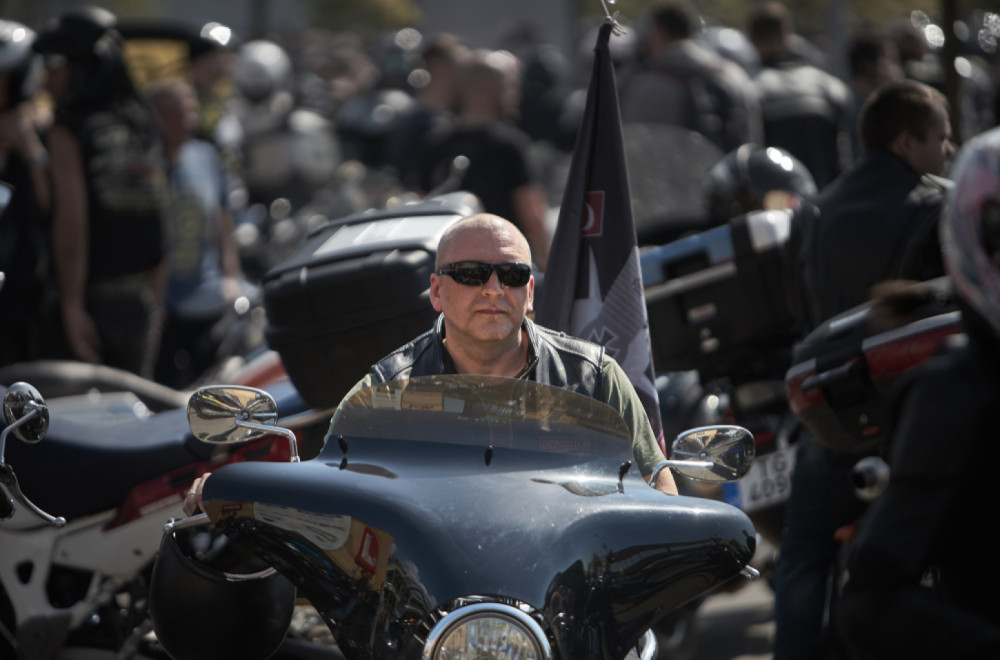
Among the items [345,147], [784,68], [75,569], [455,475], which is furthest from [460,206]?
Result: [345,147]

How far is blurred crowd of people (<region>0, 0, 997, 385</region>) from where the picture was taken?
6738mm

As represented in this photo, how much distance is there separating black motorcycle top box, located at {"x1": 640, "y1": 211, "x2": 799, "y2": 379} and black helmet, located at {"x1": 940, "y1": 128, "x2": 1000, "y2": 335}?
3.04 m

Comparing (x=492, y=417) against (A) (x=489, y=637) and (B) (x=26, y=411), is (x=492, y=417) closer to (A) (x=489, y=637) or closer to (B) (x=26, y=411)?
(A) (x=489, y=637)

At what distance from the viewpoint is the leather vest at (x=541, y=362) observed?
327 cm

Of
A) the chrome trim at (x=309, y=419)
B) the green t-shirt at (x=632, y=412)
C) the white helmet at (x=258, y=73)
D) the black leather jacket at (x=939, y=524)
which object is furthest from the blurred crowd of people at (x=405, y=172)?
the white helmet at (x=258, y=73)

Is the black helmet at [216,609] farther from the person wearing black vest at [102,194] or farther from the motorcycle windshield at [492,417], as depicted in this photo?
the person wearing black vest at [102,194]

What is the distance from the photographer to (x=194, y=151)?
828 cm

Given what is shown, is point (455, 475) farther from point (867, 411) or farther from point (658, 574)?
point (867, 411)

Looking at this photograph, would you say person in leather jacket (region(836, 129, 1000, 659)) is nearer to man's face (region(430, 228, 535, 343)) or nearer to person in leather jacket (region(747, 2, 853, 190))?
man's face (region(430, 228, 535, 343))

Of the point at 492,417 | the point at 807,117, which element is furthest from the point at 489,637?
the point at 807,117

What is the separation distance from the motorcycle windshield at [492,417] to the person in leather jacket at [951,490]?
79cm

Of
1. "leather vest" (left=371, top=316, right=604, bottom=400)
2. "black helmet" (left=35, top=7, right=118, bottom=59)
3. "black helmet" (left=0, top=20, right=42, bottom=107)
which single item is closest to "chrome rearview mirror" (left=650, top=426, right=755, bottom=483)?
"leather vest" (left=371, top=316, right=604, bottom=400)

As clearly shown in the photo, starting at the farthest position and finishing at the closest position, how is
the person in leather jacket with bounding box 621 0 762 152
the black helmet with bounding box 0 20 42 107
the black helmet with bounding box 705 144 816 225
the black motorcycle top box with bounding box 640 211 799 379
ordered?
1. the person in leather jacket with bounding box 621 0 762 152
2. the black helmet with bounding box 0 20 42 107
3. the black helmet with bounding box 705 144 816 225
4. the black motorcycle top box with bounding box 640 211 799 379

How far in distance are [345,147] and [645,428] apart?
463 inches
